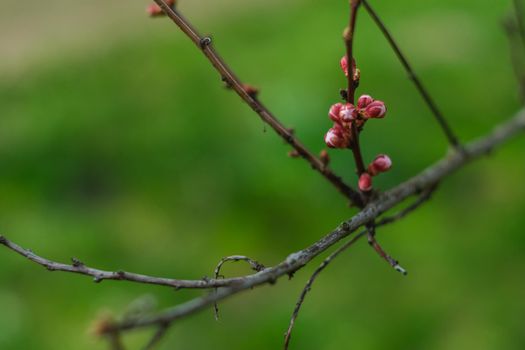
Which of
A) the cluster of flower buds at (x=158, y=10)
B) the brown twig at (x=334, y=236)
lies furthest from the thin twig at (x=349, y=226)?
the cluster of flower buds at (x=158, y=10)

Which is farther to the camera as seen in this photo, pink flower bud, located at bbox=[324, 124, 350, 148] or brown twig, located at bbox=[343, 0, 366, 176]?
pink flower bud, located at bbox=[324, 124, 350, 148]

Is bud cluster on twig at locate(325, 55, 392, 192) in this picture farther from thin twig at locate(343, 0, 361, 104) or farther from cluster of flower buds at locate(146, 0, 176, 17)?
cluster of flower buds at locate(146, 0, 176, 17)

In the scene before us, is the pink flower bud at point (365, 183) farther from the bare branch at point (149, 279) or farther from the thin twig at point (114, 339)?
the thin twig at point (114, 339)

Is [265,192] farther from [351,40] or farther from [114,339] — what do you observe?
[114,339]

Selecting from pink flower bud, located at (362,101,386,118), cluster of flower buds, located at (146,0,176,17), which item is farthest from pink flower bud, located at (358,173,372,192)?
cluster of flower buds, located at (146,0,176,17)

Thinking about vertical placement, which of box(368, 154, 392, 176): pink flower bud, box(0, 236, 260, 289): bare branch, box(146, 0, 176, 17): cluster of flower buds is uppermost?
box(146, 0, 176, 17): cluster of flower buds

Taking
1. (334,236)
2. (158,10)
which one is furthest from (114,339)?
(158,10)

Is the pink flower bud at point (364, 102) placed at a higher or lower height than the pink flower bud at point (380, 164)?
higher

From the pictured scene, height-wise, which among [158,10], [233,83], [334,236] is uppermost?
[158,10]
